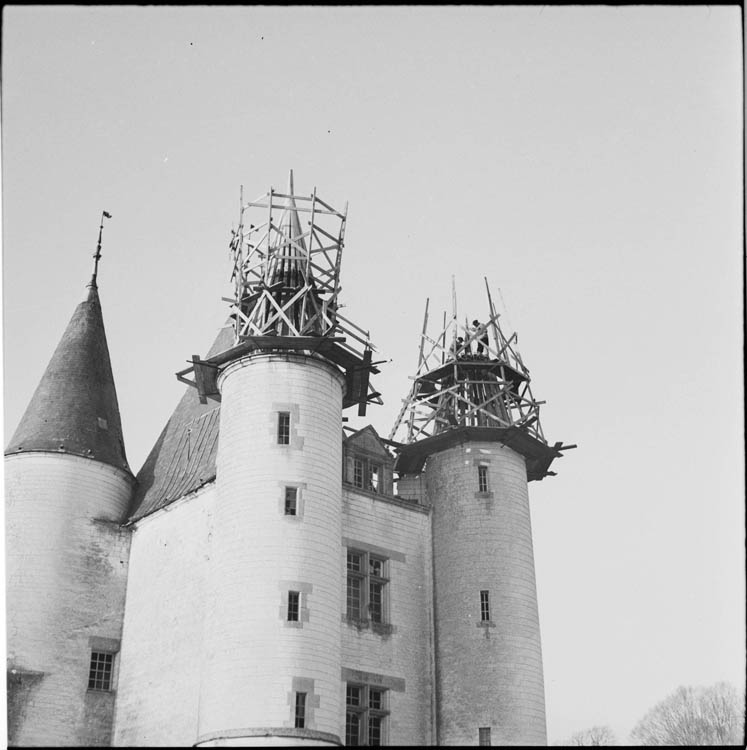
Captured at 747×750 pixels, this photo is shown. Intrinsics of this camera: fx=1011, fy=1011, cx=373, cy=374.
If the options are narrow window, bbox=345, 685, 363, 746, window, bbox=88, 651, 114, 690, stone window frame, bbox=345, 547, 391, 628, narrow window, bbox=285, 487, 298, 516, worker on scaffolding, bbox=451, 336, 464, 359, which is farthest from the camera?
worker on scaffolding, bbox=451, 336, 464, 359

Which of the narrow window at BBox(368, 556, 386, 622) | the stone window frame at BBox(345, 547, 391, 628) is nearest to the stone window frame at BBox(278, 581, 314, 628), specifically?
the stone window frame at BBox(345, 547, 391, 628)

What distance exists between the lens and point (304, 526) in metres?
28.0

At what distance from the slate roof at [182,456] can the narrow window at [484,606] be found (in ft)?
29.8

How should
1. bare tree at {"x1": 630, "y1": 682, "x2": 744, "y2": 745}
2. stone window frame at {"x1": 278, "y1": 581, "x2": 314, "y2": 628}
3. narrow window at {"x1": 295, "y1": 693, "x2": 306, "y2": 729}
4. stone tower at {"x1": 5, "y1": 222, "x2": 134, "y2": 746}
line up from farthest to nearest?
bare tree at {"x1": 630, "y1": 682, "x2": 744, "y2": 745}
stone tower at {"x1": 5, "y1": 222, "x2": 134, "y2": 746}
stone window frame at {"x1": 278, "y1": 581, "x2": 314, "y2": 628}
narrow window at {"x1": 295, "y1": 693, "x2": 306, "y2": 729}

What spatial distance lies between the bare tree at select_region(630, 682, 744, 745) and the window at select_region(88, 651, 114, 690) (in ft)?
58.1

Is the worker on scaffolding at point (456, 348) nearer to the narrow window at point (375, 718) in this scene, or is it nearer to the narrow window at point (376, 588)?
the narrow window at point (376, 588)

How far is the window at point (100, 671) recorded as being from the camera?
3034 centimetres

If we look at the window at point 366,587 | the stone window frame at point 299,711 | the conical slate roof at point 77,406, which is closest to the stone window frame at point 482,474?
the window at point 366,587

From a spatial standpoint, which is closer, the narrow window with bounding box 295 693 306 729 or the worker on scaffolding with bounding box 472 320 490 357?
the narrow window with bounding box 295 693 306 729

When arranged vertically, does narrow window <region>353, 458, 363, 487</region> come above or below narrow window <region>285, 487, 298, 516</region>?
above

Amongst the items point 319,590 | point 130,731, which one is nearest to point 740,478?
point 319,590

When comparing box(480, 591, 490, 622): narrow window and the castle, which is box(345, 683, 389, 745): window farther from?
box(480, 591, 490, 622): narrow window

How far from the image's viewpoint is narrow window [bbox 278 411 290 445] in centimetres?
2908

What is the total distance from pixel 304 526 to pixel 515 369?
1097 cm
